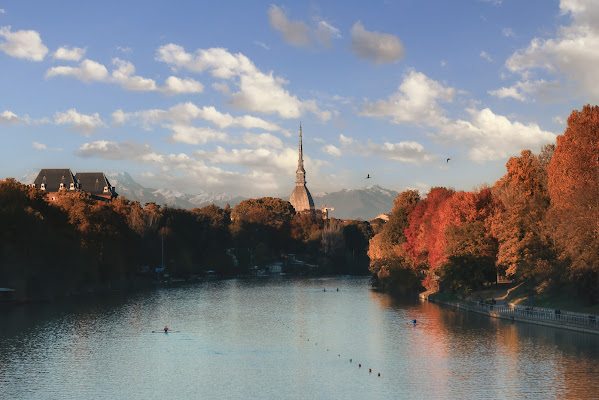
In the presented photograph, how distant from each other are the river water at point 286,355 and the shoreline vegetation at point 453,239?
7353 mm

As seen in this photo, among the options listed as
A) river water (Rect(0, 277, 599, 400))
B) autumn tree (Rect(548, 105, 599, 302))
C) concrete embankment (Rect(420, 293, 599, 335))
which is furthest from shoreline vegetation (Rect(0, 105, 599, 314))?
river water (Rect(0, 277, 599, 400))

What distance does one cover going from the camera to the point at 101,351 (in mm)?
56531

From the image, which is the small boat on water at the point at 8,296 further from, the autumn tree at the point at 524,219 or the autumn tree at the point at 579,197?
the autumn tree at the point at 579,197

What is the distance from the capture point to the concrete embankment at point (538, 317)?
6038cm

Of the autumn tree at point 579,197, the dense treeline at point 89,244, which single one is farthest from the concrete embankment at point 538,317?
the dense treeline at point 89,244

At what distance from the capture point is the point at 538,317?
67.2 meters

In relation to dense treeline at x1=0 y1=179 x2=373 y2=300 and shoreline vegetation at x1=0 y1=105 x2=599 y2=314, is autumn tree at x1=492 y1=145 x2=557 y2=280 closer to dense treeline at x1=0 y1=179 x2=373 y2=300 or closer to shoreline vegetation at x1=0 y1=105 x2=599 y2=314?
shoreline vegetation at x1=0 y1=105 x2=599 y2=314

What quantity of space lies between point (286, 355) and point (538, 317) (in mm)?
28324

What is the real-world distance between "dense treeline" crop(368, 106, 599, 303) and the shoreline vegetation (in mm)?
138

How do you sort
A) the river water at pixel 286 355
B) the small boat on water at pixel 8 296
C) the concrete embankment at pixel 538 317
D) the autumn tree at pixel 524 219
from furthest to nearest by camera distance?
the small boat on water at pixel 8 296, the autumn tree at pixel 524 219, the concrete embankment at pixel 538 317, the river water at pixel 286 355

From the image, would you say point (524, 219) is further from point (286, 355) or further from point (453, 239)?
point (286, 355)

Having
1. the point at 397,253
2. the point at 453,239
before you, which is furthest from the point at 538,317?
the point at 397,253

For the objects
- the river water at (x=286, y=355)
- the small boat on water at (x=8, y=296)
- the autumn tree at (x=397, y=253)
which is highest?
the autumn tree at (x=397, y=253)

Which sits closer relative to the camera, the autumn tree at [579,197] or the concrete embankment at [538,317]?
the concrete embankment at [538,317]
